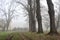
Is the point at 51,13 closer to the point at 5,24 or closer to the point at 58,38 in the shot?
the point at 58,38

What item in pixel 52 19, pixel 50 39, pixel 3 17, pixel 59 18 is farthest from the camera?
pixel 3 17

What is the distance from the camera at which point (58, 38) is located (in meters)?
16.8

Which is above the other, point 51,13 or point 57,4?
point 57,4

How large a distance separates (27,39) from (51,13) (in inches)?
181

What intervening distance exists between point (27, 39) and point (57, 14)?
38768 millimetres

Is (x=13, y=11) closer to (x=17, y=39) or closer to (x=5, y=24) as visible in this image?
(x=5, y=24)

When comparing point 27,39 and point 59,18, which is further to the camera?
point 59,18

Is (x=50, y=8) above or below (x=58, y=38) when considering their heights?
above

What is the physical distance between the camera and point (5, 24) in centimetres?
5709

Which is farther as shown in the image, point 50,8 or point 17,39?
point 50,8

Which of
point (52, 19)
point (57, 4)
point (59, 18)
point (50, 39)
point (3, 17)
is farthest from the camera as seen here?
point (3, 17)

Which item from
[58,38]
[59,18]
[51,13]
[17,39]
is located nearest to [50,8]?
[51,13]

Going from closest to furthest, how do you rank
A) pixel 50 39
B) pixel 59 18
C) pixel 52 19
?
pixel 50 39 → pixel 52 19 → pixel 59 18

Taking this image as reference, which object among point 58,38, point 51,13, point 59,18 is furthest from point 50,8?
point 59,18
